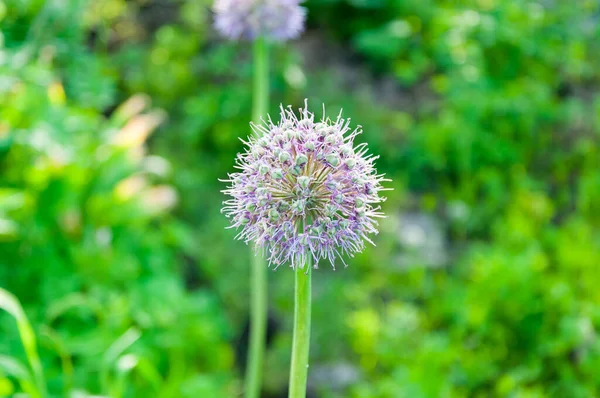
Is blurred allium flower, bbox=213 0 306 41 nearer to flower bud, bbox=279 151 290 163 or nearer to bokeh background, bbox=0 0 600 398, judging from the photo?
bokeh background, bbox=0 0 600 398

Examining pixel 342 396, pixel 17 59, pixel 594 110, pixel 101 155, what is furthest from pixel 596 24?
pixel 17 59

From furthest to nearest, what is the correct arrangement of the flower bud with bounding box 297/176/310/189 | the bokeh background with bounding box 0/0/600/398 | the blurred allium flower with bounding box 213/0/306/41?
the bokeh background with bounding box 0/0/600/398, the blurred allium flower with bounding box 213/0/306/41, the flower bud with bounding box 297/176/310/189

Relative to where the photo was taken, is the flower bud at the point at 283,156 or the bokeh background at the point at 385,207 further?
the bokeh background at the point at 385,207

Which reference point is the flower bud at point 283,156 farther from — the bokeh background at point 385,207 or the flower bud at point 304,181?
the bokeh background at point 385,207

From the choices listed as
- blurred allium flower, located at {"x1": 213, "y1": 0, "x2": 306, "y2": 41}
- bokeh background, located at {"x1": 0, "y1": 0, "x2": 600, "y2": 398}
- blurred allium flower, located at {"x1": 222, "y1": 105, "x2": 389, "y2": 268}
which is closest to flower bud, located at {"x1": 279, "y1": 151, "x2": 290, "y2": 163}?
blurred allium flower, located at {"x1": 222, "y1": 105, "x2": 389, "y2": 268}

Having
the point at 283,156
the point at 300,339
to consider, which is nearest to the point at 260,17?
the point at 283,156

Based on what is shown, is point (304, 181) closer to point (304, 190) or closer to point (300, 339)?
point (304, 190)

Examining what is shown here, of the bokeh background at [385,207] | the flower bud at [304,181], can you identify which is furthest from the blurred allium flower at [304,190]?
the bokeh background at [385,207]
